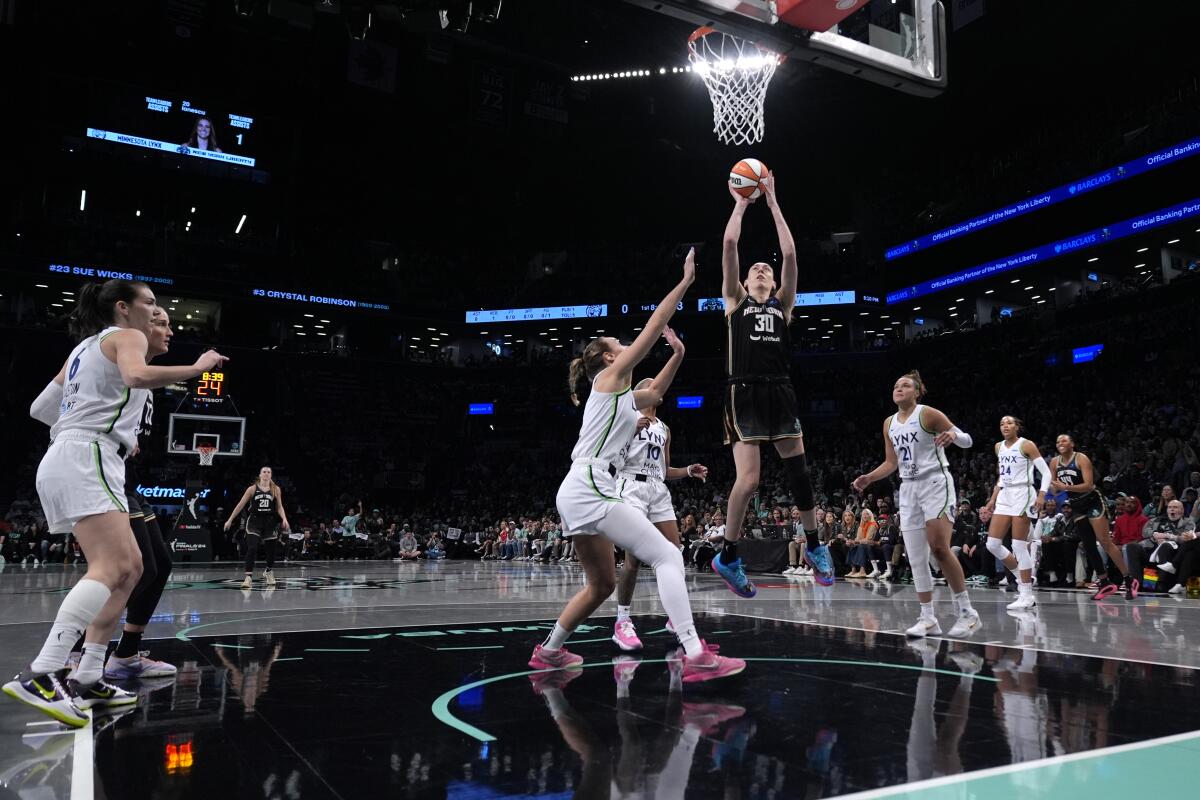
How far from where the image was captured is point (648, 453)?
668 centimetres

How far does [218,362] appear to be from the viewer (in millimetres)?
3592

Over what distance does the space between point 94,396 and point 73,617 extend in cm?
100

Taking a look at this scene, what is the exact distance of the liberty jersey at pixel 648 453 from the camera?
21.4 ft

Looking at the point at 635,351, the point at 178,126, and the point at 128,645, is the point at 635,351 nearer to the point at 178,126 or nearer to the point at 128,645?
the point at 128,645

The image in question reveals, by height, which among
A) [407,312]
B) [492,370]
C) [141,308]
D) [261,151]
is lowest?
[141,308]

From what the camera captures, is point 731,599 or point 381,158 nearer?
point 731,599

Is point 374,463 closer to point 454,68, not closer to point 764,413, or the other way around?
point 454,68

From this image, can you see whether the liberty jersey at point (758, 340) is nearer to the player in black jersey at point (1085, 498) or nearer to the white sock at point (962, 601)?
the white sock at point (962, 601)

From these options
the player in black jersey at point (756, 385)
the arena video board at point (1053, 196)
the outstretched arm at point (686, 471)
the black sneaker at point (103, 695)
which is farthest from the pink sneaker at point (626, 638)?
the arena video board at point (1053, 196)

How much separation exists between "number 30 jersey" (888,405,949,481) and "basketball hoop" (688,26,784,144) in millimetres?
3575

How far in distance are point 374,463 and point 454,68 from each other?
17.4 meters

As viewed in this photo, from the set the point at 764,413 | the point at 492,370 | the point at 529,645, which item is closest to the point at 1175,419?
the point at 764,413

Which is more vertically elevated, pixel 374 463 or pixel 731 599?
pixel 374 463

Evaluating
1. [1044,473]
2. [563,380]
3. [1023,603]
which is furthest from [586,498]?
[563,380]
